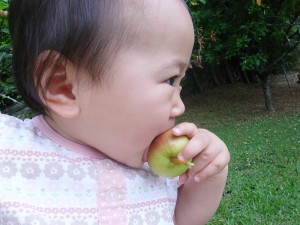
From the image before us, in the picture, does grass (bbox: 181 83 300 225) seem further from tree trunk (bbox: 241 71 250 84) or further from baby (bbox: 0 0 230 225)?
tree trunk (bbox: 241 71 250 84)

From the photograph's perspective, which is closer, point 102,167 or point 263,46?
point 102,167

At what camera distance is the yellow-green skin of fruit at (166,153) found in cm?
107

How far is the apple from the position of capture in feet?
3.51

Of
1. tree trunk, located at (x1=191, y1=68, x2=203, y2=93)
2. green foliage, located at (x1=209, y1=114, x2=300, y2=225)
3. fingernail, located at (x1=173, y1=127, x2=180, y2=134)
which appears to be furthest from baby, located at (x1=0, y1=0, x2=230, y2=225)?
tree trunk, located at (x1=191, y1=68, x2=203, y2=93)

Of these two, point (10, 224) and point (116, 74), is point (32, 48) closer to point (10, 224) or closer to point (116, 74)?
point (116, 74)

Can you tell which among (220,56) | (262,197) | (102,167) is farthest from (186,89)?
(102,167)

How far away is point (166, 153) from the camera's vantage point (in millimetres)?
1073

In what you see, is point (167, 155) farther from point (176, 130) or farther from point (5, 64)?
point (5, 64)

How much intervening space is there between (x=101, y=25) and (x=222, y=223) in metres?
3.09

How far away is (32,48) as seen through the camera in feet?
3.43

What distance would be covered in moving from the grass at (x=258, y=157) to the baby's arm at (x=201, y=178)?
2.63 meters

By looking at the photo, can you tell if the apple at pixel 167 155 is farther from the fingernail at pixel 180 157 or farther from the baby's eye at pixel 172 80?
the baby's eye at pixel 172 80

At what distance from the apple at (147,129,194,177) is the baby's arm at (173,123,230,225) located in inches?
0.7

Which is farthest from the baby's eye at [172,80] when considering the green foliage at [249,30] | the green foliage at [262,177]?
the green foliage at [249,30]
